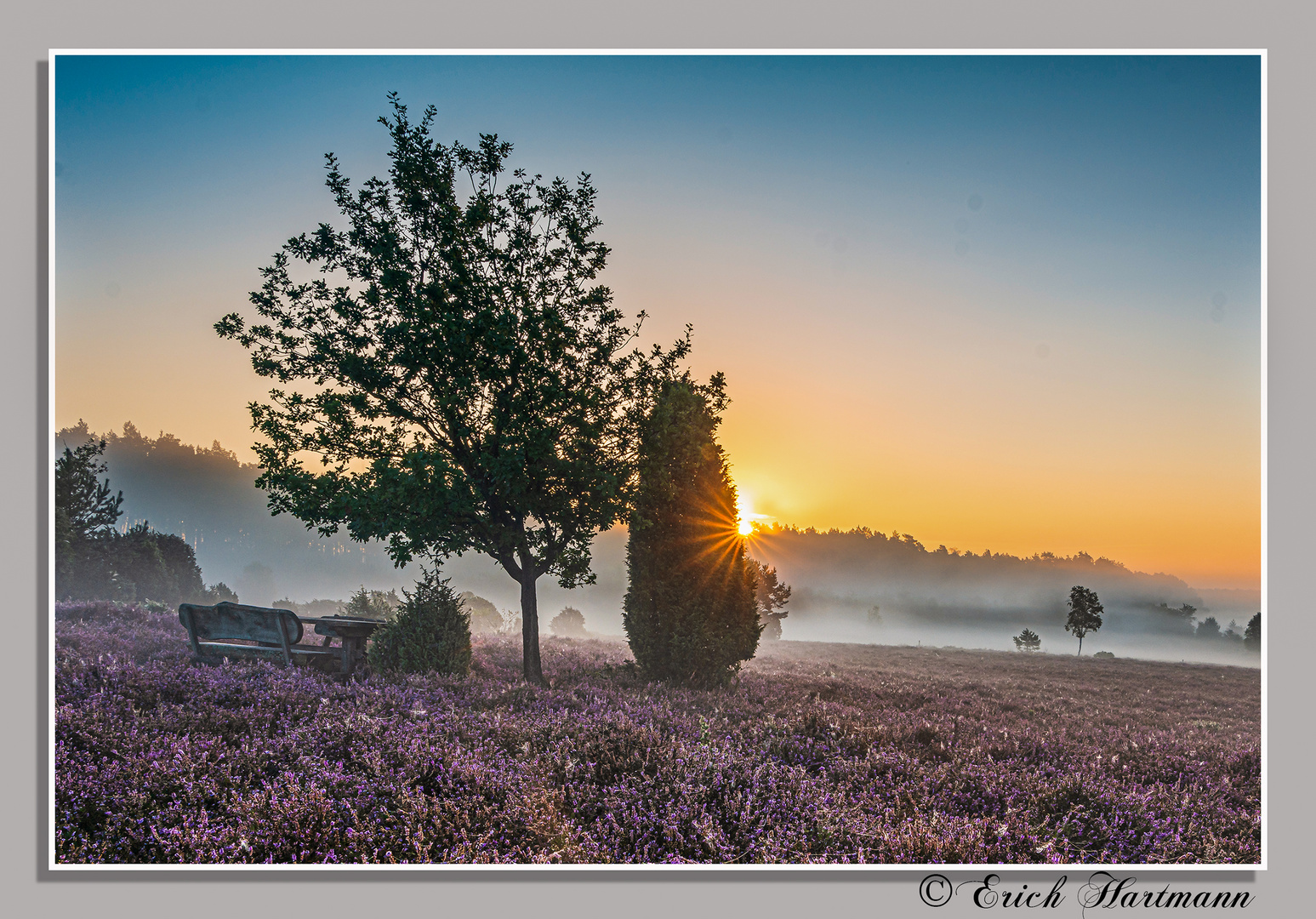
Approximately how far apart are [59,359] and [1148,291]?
11.6 m

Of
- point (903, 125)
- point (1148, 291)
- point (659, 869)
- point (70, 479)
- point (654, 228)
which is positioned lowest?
point (659, 869)

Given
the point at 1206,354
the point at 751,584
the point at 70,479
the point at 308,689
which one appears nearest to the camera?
the point at 1206,354

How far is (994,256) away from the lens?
6.61m

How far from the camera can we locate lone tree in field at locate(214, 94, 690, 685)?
830 centimetres

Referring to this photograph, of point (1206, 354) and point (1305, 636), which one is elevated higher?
point (1206, 354)

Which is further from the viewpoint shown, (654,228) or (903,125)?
(654,228)

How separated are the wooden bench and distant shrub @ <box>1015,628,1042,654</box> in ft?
121

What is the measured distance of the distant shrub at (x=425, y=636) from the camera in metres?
9.32

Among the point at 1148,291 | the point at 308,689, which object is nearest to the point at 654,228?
the point at 1148,291

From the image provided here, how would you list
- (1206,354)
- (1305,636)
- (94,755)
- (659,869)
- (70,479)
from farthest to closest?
(70,479) < (1206,354) < (1305,636) < (94,755) < (659,869)

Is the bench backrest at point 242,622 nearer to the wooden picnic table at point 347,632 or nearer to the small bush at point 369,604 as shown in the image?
the wooden picnic table at point 347,632

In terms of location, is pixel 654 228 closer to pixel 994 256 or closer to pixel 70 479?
pixel 994 256

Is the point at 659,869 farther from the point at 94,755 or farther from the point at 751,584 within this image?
the point at 751,584

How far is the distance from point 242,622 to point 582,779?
6.66 m
